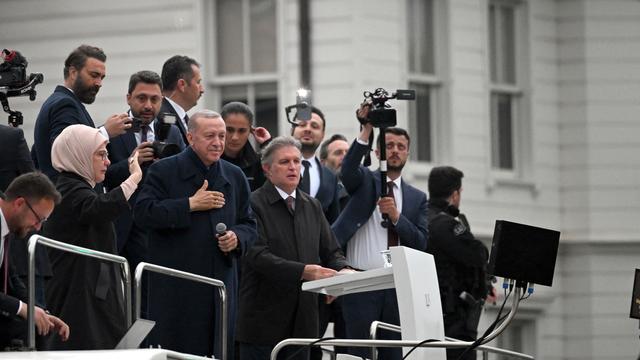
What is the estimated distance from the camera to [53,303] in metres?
11.4

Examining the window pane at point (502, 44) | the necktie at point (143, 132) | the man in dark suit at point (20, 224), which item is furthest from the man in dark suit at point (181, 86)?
the window pane at point (502, 44)

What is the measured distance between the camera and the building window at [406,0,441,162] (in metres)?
25.8

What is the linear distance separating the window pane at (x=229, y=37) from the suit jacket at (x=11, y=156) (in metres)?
14.3

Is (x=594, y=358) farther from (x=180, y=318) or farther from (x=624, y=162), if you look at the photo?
(x=180, y=318)

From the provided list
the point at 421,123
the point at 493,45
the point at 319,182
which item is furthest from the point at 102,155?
the point at 493,45

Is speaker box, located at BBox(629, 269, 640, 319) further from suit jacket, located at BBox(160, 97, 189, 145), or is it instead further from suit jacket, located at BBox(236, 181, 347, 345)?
suit jacket, located at BBox(160, 97, 189, 145)

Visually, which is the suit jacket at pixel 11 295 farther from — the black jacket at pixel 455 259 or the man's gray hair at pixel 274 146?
the black jacket at pixel 455 259

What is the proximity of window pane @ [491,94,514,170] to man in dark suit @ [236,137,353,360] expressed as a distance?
14.1 m

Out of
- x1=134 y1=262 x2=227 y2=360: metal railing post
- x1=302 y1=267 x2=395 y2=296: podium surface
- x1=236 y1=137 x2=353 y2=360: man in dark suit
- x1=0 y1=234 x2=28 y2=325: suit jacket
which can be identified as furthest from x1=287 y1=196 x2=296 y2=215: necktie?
x1=0 y1=234 x2=28 y2=325: suit jacket

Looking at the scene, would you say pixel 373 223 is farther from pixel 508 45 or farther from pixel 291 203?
pixel 508 45

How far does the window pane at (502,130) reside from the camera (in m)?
27.1

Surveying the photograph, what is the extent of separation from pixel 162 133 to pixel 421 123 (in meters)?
13.0

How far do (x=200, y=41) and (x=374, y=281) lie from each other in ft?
49.5

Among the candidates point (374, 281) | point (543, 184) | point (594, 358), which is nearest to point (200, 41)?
point (543, 184)
